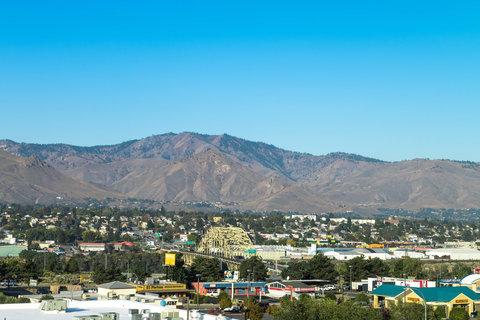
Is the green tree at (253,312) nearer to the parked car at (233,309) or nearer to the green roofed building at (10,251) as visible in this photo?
the parked car at (233,309)

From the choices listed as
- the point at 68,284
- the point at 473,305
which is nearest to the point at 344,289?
the point at 473,305

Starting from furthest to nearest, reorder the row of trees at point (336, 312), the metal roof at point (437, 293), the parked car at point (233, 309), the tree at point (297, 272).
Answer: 1. the tree at point (297, 272)
2. the metal roof at point (437, 293)
3. the parked car at point (233, 309)
4. the row of trees at point (336, 312)

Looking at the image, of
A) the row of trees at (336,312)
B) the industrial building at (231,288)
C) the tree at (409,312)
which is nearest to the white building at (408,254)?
the industrial building at (231,288)

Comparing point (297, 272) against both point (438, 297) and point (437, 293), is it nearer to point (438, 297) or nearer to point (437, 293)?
point (437, 293)

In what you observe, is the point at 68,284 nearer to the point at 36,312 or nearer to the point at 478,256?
the point at 36,312

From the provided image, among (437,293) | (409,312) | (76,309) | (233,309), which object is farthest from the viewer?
(437,293)

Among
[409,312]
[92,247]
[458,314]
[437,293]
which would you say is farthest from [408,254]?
[409,312]

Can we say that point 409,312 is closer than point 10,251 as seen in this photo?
Yes

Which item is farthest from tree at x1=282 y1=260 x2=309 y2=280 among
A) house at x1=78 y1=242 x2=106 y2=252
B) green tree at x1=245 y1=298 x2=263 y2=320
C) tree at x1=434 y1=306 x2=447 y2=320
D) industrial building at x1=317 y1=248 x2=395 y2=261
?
house at x1=78 y1=242 x2=106 y2=252
